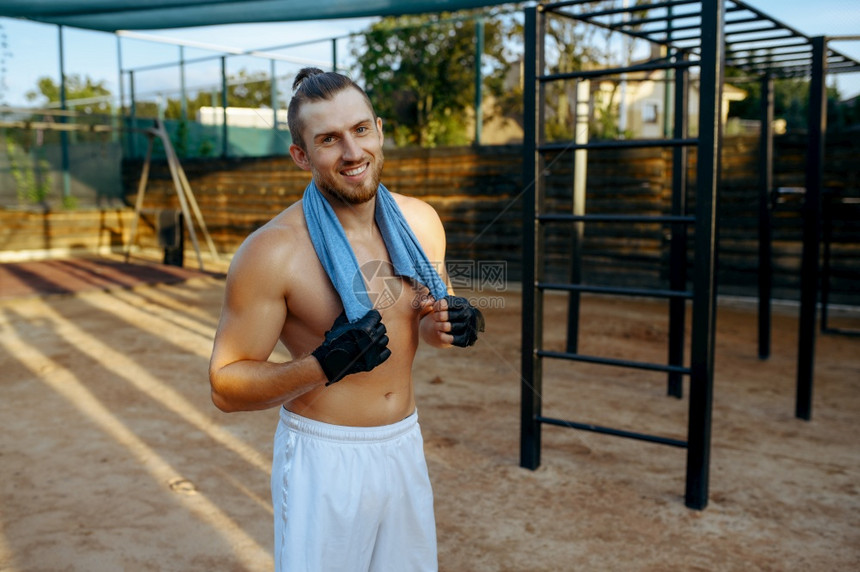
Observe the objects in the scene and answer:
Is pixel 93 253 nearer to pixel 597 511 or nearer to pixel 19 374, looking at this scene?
pixel 19 374

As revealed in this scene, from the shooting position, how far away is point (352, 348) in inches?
52.1

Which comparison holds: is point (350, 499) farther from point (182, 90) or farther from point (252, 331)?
point (182, 90)

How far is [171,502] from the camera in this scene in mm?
2859

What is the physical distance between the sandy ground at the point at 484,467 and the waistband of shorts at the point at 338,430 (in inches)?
41.6

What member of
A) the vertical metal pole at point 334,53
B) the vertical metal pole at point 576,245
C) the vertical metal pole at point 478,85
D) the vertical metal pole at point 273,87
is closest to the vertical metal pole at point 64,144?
the vertical metal pole at point 273,87

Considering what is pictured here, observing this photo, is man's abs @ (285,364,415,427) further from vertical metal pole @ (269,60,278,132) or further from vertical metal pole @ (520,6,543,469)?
vertical metal pole @ (269,60,278,132)

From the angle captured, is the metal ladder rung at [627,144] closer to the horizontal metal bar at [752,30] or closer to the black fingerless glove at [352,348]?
the horizontal metal bar at [752,30]

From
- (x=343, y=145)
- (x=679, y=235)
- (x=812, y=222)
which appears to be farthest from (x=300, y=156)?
(x=812, y=222)

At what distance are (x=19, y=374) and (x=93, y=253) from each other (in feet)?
23.3

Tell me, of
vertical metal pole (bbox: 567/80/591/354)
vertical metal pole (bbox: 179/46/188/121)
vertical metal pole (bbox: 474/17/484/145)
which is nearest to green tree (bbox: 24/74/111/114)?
vertical metal pole (bbox: 179/46/188/121)

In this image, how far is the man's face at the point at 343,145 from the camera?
1.46 m

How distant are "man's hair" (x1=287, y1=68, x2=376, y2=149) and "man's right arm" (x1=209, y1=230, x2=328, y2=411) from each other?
23 cm

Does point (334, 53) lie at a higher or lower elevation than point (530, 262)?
higher

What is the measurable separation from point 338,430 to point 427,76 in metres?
14.4
